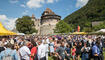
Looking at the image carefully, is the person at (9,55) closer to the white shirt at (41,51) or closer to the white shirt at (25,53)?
the white shirt at (25,53)

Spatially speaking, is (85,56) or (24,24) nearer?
(85,56)

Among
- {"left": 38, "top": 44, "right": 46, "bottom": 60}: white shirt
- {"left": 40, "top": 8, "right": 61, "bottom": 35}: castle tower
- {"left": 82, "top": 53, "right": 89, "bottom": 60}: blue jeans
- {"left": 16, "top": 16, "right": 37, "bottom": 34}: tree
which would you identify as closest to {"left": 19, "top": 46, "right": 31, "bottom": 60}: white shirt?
{"left": 38, "top": 44, "right": 46, "bottom": 60}: white shirt

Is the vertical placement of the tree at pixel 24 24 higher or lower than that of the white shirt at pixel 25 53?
higher

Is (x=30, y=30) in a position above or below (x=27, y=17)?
below

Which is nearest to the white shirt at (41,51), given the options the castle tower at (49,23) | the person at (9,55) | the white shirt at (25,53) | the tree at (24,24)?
the white shirt at (25,53)

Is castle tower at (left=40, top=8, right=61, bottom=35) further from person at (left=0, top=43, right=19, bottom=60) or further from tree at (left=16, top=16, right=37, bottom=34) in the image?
person at (left=0, top=43, right=19, bottom=60)

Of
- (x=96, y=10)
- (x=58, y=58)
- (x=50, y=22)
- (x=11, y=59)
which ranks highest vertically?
(x=96, y=10)

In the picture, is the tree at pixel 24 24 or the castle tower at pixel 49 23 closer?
the tree at pixel 24 24

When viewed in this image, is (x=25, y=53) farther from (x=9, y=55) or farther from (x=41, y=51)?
(x=9, y=55)

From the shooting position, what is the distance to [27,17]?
48031mm

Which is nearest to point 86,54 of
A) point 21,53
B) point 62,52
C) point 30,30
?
point 62,52

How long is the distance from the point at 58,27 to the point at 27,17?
1450 cm

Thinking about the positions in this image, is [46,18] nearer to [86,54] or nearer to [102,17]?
[102,17]

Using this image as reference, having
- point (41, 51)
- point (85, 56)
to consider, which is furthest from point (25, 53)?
point (85, 56)
